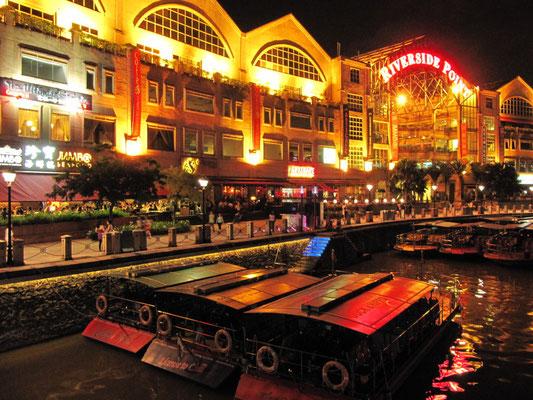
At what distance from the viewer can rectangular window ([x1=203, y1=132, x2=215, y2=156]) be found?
3884 cm

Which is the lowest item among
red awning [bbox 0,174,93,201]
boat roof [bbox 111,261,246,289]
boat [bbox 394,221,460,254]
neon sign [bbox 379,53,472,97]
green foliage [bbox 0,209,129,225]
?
boat [bbox 394,221,460,254]

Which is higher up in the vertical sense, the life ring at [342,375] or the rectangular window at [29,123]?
the rectangular window at [29,123]

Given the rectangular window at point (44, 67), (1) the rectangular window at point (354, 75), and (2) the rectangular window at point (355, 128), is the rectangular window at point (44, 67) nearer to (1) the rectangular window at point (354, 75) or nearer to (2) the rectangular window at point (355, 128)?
(2) the rectangular window at point (355, 128)

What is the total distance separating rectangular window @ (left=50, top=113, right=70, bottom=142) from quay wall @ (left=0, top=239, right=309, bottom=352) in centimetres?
1685

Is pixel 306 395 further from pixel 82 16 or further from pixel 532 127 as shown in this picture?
pixel 532 127

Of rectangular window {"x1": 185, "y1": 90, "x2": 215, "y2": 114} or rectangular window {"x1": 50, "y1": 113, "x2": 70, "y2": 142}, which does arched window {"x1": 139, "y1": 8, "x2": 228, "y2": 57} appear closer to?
rectangular window {"x1": 185, "y1": 90, "x2": 215, "y2": 114}

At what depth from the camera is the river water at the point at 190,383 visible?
33.1 ft

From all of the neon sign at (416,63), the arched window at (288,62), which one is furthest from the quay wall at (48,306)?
the neon sign at (416,63)

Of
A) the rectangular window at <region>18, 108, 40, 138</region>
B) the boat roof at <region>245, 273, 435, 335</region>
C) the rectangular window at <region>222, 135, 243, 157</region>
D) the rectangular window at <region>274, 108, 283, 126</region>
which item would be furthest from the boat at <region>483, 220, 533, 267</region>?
the rectangular window at <region>18, 108, 40, 138</region>

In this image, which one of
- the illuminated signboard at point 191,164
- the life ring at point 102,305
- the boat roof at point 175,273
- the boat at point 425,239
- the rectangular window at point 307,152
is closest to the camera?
the boat roof at point 175,273

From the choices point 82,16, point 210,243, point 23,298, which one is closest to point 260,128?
point 82,16

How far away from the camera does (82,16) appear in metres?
32.0

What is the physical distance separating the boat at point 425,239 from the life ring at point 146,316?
21470 mm

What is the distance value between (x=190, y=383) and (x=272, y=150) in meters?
35.8
